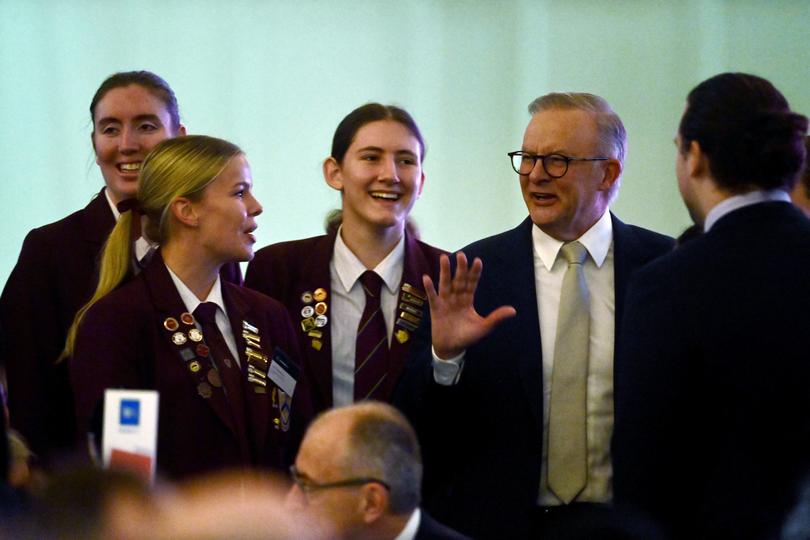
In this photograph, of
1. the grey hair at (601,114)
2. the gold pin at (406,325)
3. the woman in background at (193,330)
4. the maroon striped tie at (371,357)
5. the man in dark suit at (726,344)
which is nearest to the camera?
the man in dark suit at (726,344)

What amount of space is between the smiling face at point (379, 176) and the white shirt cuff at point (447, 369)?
2.60 feet

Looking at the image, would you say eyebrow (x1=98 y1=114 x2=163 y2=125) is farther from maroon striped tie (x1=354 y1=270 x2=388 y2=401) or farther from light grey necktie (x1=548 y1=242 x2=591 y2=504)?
light grey necktie (x1=548 y1=242 x2=591 y2=504)

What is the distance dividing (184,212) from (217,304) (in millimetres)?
285

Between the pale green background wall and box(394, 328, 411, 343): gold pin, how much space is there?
2.40 metres

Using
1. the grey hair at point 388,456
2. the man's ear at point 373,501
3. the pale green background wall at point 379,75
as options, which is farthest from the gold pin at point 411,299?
the pale green background wall at point 379,75

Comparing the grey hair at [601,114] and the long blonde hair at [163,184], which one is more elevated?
the grey hair at [601,114]

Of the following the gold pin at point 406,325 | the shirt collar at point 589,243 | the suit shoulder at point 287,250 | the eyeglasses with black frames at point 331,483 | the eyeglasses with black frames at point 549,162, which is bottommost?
the eyeglasses with black frames at point 331,483

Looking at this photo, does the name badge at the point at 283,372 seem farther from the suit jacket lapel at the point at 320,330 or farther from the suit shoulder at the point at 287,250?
the suit shoulder at the point at 287,250

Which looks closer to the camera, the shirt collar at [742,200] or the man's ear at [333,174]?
the shirt collar at [742,200]

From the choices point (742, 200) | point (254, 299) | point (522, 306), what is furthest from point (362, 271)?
point (742, 200)

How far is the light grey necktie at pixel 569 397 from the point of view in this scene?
11.5 ft

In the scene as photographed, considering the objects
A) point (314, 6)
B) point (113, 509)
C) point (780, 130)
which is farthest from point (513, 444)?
point (314, 6)

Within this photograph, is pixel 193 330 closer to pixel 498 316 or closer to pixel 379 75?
pixel 498 316

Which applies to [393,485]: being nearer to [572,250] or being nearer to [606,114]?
[572,250]
